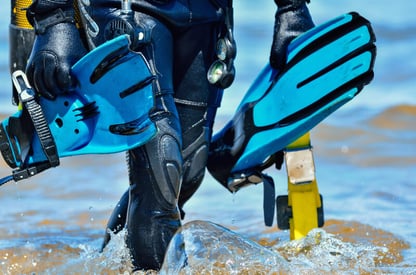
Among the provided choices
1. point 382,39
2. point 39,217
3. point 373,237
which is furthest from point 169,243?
point 382,39

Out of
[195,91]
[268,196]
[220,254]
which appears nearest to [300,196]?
[268,196]

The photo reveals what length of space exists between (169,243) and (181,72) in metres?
0.67

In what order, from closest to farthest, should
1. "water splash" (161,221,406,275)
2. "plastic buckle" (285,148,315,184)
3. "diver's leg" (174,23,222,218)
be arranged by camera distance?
"water splash" (161,221,406,275)
"diver's leg" (174,23,222,218)
"plastic buckle" (285,148,315,184)

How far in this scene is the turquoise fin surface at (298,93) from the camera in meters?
4.12

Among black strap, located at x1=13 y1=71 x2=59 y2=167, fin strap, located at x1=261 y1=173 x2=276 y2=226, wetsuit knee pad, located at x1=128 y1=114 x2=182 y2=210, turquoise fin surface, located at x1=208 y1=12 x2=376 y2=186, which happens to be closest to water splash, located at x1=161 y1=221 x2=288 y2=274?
wetsuit knee pad, located at x1=128 y1=114 x2=182 y2=210

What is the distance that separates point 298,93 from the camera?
4.25 meters

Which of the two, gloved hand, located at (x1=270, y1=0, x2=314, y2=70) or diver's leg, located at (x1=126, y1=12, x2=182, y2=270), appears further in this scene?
gloved hand, located at (x1=270, y1=0, x2=314, y2=70)

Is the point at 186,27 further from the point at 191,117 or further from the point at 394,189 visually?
the point at 394,189

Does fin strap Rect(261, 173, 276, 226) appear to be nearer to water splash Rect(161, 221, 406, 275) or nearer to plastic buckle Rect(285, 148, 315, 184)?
plastic buckle Rect(285, 148, 315, 184)

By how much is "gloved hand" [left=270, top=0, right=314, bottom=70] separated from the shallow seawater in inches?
31.3

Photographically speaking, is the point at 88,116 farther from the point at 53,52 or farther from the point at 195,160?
the point at 195,160

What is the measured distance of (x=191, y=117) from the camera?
4094mm

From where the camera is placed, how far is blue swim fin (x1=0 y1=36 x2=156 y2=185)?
12.1 feet

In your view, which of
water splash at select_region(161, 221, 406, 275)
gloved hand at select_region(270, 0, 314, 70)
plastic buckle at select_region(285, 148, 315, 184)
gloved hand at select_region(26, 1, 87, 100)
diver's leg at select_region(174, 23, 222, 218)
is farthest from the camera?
plastic buckle at select_region(285, 148, 315, 184)
